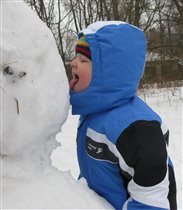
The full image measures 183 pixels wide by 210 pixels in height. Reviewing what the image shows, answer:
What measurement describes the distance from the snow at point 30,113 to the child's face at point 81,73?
0.21 meters

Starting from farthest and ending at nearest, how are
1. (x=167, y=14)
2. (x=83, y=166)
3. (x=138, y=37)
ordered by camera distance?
(x=167, y=14) < (x=83, y=166) < (x=138, y=37)

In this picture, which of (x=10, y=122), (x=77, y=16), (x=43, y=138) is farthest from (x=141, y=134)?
(x=77, y=16)

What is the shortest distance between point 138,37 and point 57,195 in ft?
2.41

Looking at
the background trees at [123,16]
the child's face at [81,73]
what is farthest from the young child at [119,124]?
the background trees at [123,16]

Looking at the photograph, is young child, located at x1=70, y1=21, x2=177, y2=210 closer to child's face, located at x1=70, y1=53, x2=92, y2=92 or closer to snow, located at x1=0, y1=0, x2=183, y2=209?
child's face, located at x1=70, y1=53, x2=92, y2=92

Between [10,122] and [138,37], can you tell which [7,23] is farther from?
[138,37]

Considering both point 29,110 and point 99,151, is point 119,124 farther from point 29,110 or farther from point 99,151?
point 29,110

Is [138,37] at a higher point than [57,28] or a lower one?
higher

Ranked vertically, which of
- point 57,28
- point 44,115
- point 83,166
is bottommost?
point 57,28

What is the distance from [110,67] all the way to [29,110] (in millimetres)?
441

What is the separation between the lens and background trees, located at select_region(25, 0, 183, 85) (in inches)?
461

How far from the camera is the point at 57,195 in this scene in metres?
1.18

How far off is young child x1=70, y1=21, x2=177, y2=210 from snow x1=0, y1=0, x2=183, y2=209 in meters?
0.16

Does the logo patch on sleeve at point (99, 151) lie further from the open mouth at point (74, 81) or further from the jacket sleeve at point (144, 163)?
the open mouth at point (74, 81)
